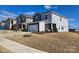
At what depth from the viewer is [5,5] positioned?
3.46 metres

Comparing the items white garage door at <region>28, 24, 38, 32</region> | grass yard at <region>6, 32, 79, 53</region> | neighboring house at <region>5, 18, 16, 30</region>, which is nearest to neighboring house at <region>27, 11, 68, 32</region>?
white garage door at <region>28, 24, 38, 32</region>

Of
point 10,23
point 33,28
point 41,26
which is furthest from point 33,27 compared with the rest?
point 10,23

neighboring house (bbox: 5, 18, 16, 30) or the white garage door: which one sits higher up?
neighboring house (bbox: 5, 18, 16, 30)

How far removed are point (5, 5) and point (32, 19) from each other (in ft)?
1.96

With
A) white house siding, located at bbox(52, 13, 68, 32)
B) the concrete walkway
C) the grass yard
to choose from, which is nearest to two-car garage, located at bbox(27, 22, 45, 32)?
the grass yard

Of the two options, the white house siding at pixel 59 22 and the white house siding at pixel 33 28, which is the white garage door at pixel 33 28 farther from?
the white house siding at pixel 59 22

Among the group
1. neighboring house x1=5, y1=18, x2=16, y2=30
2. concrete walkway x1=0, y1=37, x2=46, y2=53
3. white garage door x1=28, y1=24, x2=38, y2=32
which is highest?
neighboring house x1=5, y1=18, x2=16, y2=30

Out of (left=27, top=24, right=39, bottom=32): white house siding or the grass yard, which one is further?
(left=27, top=24, right=39, bottom=32): white house siding

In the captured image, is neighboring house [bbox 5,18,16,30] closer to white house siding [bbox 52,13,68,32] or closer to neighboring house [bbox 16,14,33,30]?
neighboring house [bbox 16,14,33,30]

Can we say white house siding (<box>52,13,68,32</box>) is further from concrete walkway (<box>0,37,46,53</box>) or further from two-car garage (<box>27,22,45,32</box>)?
concrete walkway (<box>0,37,46,53</box>)

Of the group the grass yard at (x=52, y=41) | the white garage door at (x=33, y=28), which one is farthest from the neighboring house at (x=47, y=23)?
the grass yard at (x=52, y=41)

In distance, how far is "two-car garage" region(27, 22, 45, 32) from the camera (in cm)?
359

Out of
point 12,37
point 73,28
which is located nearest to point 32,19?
point 12,37

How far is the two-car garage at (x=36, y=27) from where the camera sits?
359cm
